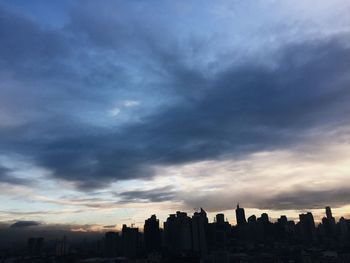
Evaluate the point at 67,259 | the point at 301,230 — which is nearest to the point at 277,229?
the point at 301,230

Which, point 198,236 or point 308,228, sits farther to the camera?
point 308,228

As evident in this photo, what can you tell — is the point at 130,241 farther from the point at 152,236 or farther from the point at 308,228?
the point at 308,228

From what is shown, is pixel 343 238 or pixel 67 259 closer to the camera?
pixel 67 259

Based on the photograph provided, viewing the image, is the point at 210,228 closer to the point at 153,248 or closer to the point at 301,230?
the point at 153,248

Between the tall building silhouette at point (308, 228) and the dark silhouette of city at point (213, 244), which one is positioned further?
the tall building silhouette at point (308, 228)

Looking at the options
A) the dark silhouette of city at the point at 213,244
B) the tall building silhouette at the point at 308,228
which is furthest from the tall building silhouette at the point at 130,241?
the tall building silhouette at the point at 308,228

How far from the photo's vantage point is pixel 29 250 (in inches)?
6924

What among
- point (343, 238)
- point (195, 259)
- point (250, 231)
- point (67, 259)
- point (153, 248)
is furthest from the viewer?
point (250, 231)

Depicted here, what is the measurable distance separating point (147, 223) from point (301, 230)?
304ft

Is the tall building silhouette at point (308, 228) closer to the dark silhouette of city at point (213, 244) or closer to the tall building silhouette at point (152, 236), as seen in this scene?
the dark silhouette of city at point (213, 244)

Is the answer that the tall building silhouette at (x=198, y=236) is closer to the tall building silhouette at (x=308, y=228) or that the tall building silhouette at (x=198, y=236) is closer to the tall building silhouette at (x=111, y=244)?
the tall building silhouette at (x=111, y=244)

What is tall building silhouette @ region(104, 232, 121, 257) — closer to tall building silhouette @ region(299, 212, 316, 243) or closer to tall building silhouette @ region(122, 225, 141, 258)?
tall building silhouette @ region(122, 225, 141, 258)

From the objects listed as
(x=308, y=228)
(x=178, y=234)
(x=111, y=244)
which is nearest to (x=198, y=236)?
(x=178, y=234)

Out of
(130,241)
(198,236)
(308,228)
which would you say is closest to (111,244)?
(130,241)
